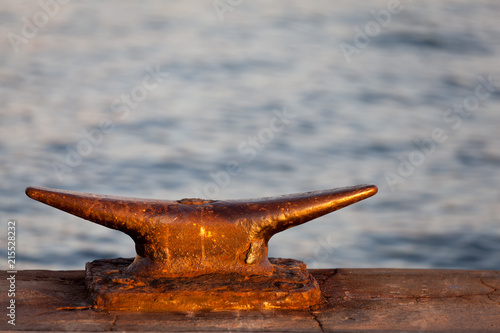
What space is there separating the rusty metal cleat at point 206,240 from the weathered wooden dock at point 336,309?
0.12 m

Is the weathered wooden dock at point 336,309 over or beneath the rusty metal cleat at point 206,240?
beneath

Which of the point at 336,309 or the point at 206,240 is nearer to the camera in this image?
the point at 336,309

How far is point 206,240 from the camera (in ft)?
11.1

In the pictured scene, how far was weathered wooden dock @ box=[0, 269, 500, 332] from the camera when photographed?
298 centimetres

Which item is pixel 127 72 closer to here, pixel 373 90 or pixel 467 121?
pixel 373 90

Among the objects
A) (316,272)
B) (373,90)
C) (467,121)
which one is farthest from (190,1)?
(316,272)

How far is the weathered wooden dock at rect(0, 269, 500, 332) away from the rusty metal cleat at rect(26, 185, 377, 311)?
4.8 inches

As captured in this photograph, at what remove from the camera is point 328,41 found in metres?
15.7

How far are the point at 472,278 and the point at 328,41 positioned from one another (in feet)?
40.5

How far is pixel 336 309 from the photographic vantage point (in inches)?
129

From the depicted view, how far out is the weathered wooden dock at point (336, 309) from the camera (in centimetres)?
298

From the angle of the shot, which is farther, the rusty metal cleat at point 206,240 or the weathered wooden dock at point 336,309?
the rusty metal cleat at point 206,240

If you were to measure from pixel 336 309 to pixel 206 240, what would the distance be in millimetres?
605

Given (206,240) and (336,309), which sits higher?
(206,240)
